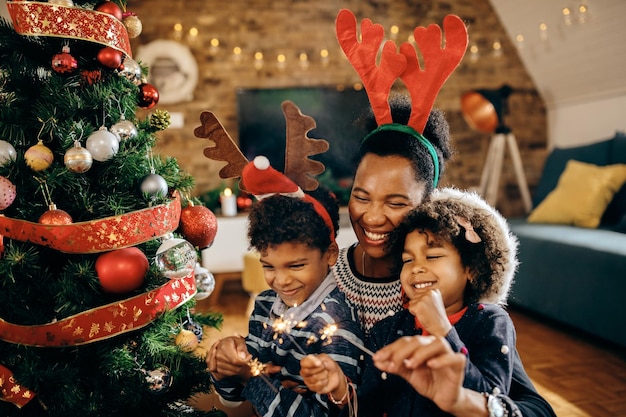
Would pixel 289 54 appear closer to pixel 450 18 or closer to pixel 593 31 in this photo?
pixel 593 31

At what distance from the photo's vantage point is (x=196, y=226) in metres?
1.28

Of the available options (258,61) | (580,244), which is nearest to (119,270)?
(580,244)

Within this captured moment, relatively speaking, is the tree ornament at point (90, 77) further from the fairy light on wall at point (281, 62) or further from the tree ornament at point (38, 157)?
the fairy light on wall at point (281, 62)

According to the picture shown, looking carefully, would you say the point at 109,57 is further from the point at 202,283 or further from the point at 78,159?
the point at 202,283

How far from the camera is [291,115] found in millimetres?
1121

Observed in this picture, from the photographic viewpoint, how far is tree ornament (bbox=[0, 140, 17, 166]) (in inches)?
41.3

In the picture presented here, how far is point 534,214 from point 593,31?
1.63 m

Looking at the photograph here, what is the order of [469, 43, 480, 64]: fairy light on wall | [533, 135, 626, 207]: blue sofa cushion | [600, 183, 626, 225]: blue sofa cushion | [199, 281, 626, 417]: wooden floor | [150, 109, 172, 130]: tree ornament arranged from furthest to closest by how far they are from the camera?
[469, 43, 480, 64]: fairy light on wall, [533, 135, 626, 207]: blue sofa cushion, [600, 183, 626, 225]: blue sofa cushion, [199, 281, 626, 417]: wooden floor, [150, 109, 172, 130]: tree ornament

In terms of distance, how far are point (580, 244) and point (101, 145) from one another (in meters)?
2.50

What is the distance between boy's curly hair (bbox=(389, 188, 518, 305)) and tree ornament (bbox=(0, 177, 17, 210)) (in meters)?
0.87

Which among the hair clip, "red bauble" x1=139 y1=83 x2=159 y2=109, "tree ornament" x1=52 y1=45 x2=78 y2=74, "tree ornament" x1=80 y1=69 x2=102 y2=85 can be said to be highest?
"tree ornament" x1=52 y1=45 x2=78 y2=74

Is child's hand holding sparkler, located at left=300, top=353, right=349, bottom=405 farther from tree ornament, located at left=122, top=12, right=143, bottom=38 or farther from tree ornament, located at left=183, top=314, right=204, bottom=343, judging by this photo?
tree ornament, located at left=122, top=12, right=143, bottom=38

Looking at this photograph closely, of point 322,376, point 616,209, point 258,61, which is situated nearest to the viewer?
point 322,376

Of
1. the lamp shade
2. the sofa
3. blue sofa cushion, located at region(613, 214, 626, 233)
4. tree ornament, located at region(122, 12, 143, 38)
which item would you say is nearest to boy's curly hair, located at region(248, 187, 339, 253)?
tree ornament, located at region(122, 12, 143, 38)
